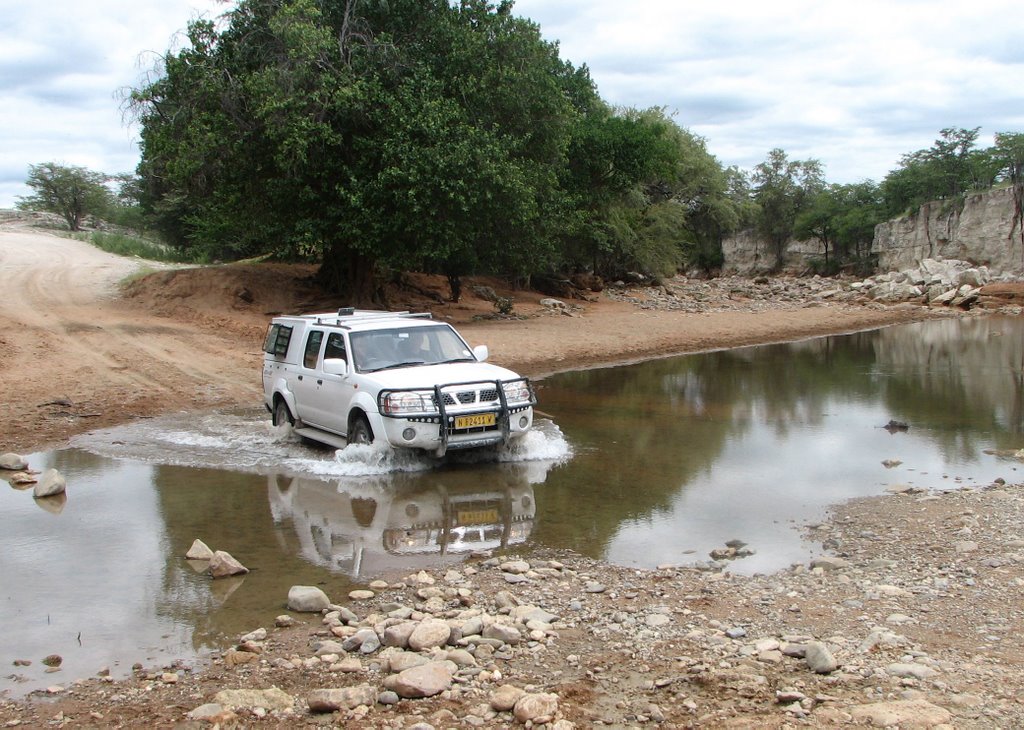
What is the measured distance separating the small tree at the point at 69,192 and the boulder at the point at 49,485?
216 feet

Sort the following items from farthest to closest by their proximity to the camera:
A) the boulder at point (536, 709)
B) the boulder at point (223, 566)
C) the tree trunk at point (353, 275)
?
the tree trunk at point (353, 275) < the boulder at point (223, 566) < the boulder at point (536, 709)

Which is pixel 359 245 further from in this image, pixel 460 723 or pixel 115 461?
pixel 460 723

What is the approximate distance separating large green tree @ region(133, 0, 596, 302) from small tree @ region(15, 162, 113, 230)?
160 feet

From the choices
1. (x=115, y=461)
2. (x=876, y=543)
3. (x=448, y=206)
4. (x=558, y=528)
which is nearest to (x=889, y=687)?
(x=876, y=543)

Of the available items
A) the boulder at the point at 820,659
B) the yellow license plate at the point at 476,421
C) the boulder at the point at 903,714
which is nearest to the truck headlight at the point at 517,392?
the yellow license plate at the point at 476,421

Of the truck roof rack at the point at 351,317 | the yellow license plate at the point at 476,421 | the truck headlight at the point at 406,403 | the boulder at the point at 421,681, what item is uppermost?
the truck roof rack at the point at 351,317

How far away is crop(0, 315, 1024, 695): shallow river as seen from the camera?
680cm

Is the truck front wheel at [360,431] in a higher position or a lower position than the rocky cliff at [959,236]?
lower

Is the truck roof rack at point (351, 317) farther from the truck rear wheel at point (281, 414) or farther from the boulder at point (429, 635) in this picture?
the boulder at point (429, 635)

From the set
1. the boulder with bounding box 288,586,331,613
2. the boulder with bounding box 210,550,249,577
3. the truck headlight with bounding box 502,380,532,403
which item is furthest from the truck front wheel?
the boulder with bounding box 288,586,331,613

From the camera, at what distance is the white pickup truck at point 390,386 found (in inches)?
417

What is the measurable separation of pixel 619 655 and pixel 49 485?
7207 millimetres

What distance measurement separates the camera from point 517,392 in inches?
439

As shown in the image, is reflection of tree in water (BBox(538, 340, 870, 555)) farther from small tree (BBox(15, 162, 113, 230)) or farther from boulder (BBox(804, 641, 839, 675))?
small tree (BBox(15, 162, 113, 230))
